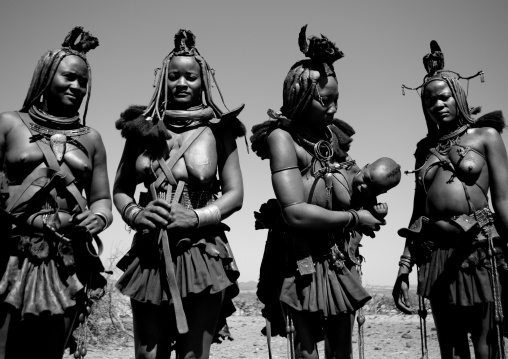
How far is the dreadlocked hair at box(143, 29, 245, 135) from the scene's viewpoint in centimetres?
405

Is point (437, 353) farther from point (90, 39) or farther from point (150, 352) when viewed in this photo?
point (90, 39)

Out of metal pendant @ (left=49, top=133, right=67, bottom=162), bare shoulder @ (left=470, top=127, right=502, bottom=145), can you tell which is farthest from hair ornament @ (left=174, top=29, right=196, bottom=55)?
bare shoulder @ (left=470, top=127, right=502, bottom=145)

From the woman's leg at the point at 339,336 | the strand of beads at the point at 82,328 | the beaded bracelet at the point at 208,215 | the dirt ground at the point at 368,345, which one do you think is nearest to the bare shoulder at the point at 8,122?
the strand of beads at the point at 82,328

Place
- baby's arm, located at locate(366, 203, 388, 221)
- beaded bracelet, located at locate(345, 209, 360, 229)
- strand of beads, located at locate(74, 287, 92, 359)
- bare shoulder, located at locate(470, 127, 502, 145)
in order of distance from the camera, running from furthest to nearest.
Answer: bare shoulder, located at locate(470, 127, 502, 145), baby's arm, located at locate(366, 203, 388, 221), beaded bracelet, located at locate(345, 209, 360, 229), strand of beads, located at locate(74, 287, 92, 359)

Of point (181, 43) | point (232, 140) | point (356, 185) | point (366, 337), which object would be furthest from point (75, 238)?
point (366, 337)

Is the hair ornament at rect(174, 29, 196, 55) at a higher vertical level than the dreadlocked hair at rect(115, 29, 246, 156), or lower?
higher

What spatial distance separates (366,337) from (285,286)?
19.4ft

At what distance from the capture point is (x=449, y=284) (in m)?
4.26

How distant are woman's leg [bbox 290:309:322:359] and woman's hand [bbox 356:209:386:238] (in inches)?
26.8

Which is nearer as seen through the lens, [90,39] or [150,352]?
[150,352]

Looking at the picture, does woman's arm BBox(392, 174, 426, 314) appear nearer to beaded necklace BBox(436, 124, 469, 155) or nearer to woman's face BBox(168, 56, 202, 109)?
beaded necklace BBox(436, 124, 469, 155)

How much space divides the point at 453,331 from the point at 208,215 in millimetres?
2107

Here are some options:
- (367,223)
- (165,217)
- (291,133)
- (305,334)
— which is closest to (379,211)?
(367,223)

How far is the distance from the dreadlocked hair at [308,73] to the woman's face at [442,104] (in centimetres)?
90
